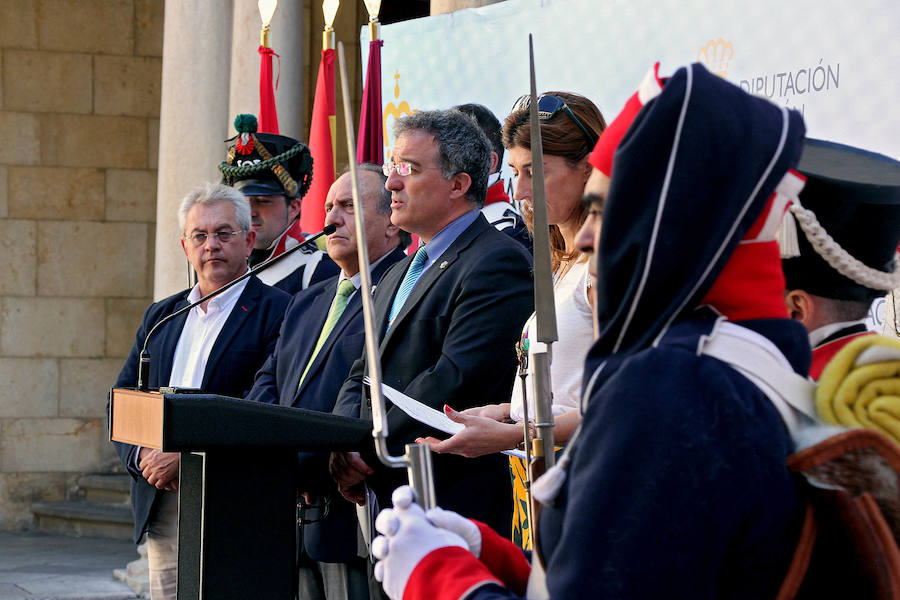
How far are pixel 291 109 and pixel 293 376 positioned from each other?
369cm

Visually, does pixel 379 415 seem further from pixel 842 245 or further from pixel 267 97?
pixel 267 97

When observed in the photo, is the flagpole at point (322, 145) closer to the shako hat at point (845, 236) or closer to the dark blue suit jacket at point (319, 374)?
the dark blue suit jacket at point (319, 374)

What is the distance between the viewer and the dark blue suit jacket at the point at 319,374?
131 inches

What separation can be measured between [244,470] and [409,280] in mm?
1144

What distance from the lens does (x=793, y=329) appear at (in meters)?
1.37

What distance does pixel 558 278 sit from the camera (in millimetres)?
2920

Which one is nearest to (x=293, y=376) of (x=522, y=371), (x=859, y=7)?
(x=522, y=371)

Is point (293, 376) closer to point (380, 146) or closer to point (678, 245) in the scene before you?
point (380, 146)

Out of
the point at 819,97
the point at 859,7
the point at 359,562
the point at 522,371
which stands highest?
the point at 859,7

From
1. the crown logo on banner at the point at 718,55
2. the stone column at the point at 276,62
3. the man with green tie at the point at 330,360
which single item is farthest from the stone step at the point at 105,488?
the crown logo on banner at the point at 718,55

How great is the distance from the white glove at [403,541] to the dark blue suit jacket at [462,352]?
5.24 ft

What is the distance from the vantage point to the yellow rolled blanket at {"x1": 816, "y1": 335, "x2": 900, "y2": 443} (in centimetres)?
132

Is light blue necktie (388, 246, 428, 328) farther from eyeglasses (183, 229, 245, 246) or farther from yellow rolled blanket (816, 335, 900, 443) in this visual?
yellow rolled blanket (816, 335, 900, 443)

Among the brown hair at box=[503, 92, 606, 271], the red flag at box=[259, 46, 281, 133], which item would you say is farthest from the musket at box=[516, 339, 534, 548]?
the red flag at box=[259, 46, 281, 133]
